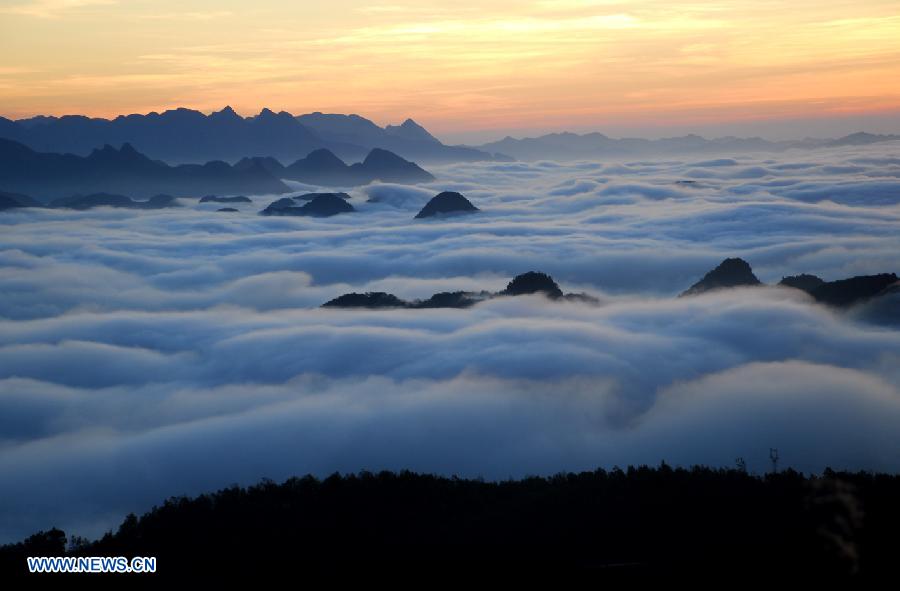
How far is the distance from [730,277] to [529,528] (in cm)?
8385

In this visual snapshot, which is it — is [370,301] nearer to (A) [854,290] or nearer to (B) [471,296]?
(B) [471,296]

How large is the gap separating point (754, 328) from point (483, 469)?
45.2 metres

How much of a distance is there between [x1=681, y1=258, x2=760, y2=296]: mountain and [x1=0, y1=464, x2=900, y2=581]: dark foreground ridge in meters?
74.6

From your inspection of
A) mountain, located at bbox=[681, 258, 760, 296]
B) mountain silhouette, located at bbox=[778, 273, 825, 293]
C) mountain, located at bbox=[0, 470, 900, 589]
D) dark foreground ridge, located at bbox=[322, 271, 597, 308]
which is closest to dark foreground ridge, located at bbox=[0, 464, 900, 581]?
mountain, located at bbox=[0, 470, 900, 589]

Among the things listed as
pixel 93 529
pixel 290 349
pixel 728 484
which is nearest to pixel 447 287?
pixel 290 349

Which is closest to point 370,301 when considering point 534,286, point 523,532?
point 534,286

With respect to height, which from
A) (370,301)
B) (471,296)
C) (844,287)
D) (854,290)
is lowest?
(370,301)

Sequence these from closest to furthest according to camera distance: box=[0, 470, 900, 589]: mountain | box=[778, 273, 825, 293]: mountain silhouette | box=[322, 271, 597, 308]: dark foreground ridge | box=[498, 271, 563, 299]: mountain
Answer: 1. box=[0, 470, 900, 589]: mountain
2. box=[778, 273, 825, 293]: mountain silhouette
3. box=[498, 271, 563, 299]: mountain
4. box=[322, 271, 597, 308]: dark foreground ridge

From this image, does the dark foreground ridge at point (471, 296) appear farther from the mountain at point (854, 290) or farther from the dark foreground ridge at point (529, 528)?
the dark foreground ridge at point (529, 528)

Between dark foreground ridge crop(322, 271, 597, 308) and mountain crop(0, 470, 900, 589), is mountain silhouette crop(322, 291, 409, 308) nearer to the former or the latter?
dark foreground ridge crop(322, 271, 597, 308)

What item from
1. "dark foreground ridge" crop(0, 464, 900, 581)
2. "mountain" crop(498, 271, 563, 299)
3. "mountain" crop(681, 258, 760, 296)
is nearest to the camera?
"dark foreground ridge" crop(0, 464, 900, 581)

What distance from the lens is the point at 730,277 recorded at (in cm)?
10475

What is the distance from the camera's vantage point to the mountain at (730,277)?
104 meters

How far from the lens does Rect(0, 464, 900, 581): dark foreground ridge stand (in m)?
22.7
